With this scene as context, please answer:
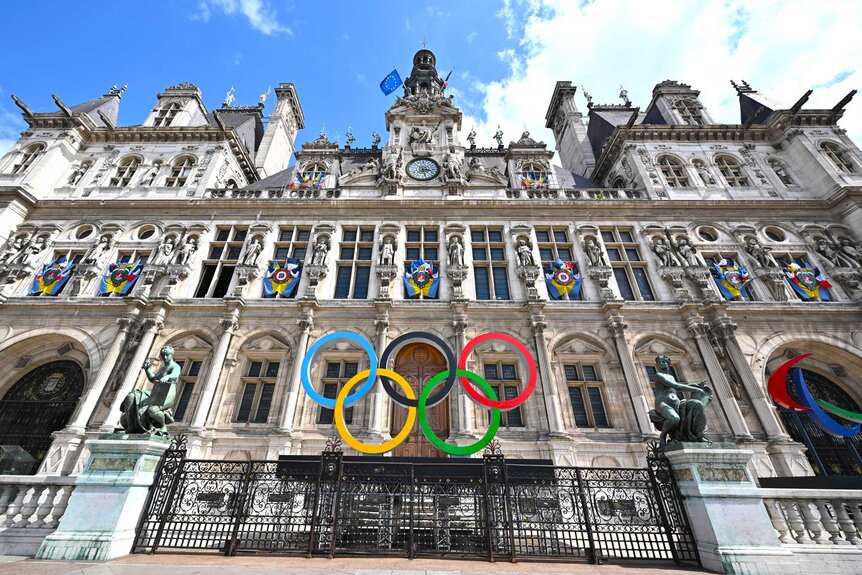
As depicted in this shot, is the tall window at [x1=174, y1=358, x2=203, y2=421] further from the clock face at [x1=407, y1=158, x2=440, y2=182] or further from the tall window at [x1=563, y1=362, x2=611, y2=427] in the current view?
the tall window at [x1=563, y1=362, x2=611, y2=427]

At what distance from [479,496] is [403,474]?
160 cm

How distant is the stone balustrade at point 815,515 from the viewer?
617cm

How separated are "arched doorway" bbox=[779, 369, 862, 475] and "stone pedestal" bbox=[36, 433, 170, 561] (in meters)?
19.4

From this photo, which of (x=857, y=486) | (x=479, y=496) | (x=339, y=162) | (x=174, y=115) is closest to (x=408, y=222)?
(x=339, y=162)

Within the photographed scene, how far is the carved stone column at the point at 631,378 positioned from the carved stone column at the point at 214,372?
14.8m

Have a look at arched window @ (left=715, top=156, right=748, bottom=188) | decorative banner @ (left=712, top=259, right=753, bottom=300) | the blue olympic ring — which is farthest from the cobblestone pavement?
arched window @ (left=715, top=156, right=748, bottom=188)

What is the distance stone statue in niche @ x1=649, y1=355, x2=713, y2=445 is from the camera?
7156 millimetres

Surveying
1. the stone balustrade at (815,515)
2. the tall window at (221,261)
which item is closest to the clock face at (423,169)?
the tall window at (221,261)

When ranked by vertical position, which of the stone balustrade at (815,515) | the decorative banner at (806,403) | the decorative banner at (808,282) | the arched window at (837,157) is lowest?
the stone balustrade at (815,515)

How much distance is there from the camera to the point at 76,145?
66.0 ft

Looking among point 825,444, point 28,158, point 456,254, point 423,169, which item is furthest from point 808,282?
point 28,158

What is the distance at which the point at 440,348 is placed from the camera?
13.4 meters

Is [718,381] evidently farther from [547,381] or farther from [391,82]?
[391,82]

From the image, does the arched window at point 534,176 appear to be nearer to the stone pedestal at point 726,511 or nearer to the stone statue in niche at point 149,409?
the stone pedestal at point 726,511
